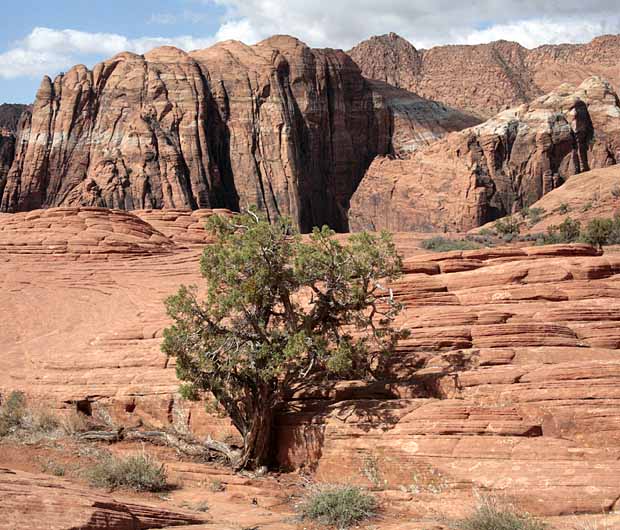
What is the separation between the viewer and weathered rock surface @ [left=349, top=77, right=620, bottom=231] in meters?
55.1

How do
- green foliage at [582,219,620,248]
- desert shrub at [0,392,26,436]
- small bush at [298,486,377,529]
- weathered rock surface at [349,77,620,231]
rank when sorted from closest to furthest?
small bush at [298,486,377,529], desert shrub at [0,392,26,436], green foliage at [582,219,620,248], weathered rock surface at [349,77,620,231]

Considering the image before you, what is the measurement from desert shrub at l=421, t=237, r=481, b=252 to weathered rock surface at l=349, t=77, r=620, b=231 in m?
14.5

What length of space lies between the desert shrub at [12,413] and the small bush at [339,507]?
793 centimetres

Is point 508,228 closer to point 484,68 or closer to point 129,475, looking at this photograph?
point 129,475

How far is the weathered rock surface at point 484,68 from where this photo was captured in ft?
335

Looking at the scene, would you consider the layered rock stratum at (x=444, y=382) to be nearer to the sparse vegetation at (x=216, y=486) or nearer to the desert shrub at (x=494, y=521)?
the desert shrub at (x=494, y=521)

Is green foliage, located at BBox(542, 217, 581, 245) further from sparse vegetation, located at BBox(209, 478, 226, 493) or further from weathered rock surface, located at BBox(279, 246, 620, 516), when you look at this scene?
sparse vegetation, located at BBox(209, 478, 226, 493)

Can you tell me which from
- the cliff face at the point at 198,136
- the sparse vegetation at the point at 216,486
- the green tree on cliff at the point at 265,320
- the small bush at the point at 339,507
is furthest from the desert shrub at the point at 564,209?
the small bush at the point at 339,507

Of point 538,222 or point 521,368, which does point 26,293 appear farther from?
point 538,222

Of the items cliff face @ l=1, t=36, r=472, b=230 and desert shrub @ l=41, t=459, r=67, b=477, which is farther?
cliff face @ l=1, t=36, r=472, b=230

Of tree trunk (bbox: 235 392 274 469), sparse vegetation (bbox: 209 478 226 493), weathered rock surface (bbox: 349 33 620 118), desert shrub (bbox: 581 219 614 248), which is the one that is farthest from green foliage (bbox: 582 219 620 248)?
Answer: weathered rock surface (bbox: 349 33 620 118)

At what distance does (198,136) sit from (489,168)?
20.5m

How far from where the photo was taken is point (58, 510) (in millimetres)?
7930

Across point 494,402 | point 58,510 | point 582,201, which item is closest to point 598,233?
point 582,201
